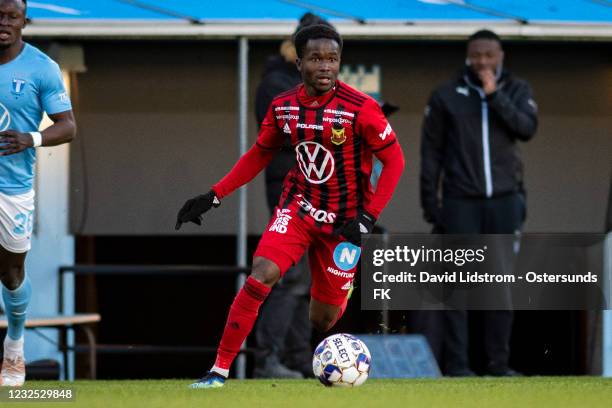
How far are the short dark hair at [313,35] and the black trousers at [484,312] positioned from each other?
2548 mm

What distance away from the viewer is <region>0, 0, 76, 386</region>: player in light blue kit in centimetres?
793

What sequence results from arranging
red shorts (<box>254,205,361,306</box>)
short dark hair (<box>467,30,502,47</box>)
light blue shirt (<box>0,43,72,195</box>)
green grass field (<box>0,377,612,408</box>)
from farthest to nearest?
1. short dark hair (<box>467,30,502,47</box>)
2. light blue shirt (<box>0,43,72,195</box>)
3. red shorts (<box>254,205,361,306</box>)
4. green grass field (<box>0,377,612,408</box>)

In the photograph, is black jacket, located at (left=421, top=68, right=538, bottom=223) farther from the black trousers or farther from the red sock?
the red sock

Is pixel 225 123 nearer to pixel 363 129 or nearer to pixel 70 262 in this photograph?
pixel 70 262

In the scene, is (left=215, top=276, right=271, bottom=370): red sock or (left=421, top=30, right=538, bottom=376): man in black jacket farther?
(left=421, top=30, right=538, bottom=376): man in black jacket

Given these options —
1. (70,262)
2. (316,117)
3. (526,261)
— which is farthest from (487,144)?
(70,262)

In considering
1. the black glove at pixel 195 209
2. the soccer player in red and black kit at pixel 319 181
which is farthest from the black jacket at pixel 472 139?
the black glove at pixel 195 209

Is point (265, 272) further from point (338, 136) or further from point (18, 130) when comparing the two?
point (18, 130)

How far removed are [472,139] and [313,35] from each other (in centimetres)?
261

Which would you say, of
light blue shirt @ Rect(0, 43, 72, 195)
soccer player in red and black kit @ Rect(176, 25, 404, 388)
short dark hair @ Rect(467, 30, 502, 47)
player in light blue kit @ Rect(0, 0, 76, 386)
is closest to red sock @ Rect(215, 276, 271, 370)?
soccer player in red and black kit @ Rect(176, 25, 404, 388)

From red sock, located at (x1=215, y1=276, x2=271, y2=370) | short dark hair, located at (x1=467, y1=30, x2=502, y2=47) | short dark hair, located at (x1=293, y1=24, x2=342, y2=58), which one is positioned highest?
short dark hair, located at (x1=467, y1=30, x2=502, y2=47)

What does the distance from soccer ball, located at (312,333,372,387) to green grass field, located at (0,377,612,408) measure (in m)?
0.09

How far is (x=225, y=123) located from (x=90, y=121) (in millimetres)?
1082

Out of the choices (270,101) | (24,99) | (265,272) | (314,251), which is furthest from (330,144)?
(270,101)
